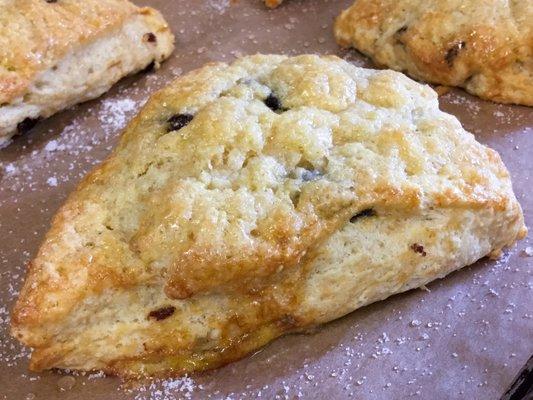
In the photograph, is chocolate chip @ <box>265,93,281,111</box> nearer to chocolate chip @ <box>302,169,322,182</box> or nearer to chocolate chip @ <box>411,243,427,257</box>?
chocolate chip @ <box>302,169,322,182</box>

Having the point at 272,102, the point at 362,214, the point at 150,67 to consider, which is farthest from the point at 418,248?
the point at 150,67

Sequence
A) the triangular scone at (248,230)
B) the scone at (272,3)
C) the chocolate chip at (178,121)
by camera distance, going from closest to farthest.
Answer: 1. the triangular scone at (248,230)
2. the chocolate chip at (178,121)
3. the scone at (272,3)

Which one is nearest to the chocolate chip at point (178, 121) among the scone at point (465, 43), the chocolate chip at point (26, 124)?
the chocolate chip at point (26, 124)

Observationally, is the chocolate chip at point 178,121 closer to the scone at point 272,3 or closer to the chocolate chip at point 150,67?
the chocolate chip at point 150,67

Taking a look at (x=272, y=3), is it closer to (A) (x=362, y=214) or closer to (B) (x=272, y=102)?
(B) (x=272, y=102)

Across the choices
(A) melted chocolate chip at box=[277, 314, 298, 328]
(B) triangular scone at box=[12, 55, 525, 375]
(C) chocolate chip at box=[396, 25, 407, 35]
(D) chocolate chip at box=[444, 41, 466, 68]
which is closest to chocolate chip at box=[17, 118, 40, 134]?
(B) triangular scone at box=[12, 55, 525, 375]

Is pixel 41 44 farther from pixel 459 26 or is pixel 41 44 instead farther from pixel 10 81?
pixel 459 26

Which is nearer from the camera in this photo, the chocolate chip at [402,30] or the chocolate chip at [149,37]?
the chocolate chip at [402,30]
